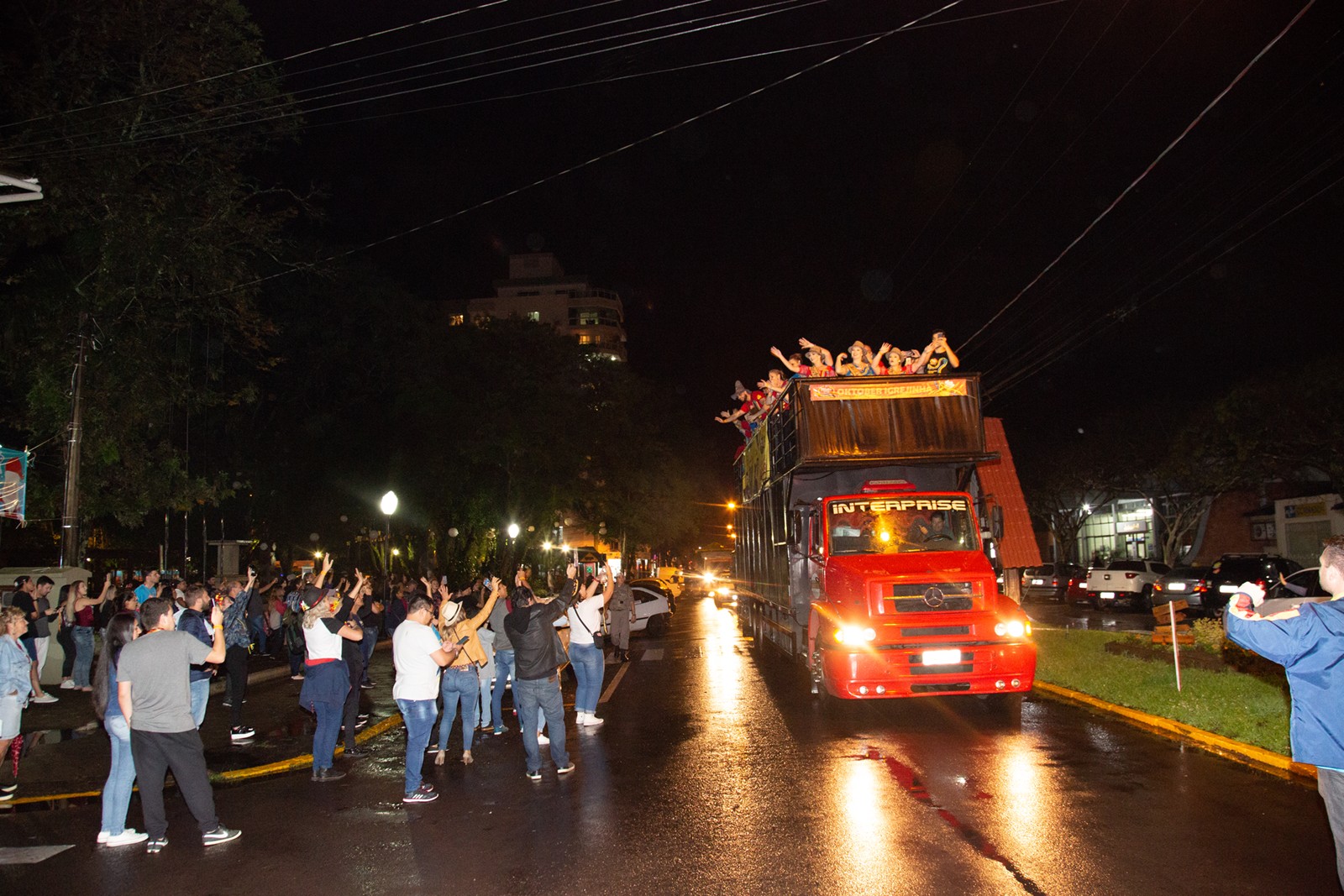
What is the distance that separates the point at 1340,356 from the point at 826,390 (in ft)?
88.7

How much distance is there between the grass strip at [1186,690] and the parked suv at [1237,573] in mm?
9916

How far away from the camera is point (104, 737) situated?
11797 millimetres

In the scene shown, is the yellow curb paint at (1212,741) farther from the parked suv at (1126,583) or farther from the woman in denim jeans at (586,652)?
the parked suv at (1126,583)

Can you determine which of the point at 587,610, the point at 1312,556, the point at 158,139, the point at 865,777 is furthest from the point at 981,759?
the point at 1312,556

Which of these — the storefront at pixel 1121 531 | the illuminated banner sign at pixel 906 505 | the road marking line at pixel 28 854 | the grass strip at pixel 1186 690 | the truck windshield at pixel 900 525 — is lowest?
the road marking line at pixel 28 854

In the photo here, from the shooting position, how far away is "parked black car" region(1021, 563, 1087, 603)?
122 ft

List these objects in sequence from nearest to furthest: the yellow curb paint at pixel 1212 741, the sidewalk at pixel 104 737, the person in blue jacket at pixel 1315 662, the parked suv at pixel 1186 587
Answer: the person in blue jacket at pixel 1315 662
the yellow curb paint at pixel 1212 741
the sidewalk at pixel 104 737
the parked suv at pixel 1186 587

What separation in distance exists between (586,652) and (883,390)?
17.2 ft

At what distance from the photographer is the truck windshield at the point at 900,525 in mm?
12562

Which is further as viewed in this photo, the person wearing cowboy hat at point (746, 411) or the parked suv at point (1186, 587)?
the parked suv at point (1186, 587)

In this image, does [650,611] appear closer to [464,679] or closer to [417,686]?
[464,679]

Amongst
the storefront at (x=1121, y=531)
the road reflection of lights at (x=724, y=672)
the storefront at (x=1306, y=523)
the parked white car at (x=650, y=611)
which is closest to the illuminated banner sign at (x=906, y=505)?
the road reflection of lights at (x=724, y=672)

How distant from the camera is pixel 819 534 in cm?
1295

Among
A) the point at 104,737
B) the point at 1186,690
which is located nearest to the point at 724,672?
the point at 1186,690
